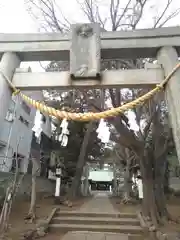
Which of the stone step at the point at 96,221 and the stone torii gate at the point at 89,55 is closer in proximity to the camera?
the stone torii gate at the point at 89,55

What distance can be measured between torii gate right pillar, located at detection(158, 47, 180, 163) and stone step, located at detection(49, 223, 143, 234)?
23.2ft

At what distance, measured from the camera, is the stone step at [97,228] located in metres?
8.79

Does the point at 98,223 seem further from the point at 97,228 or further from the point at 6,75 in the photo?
the point at 6,75

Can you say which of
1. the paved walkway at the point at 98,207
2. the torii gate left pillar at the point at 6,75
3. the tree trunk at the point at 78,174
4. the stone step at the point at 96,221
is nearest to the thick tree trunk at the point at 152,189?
the stone step at the point at 96,221

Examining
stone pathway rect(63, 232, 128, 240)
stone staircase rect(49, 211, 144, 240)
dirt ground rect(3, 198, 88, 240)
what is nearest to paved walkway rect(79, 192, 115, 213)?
stone staircase rect(49, 211, 144, 240)

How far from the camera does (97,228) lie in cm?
892

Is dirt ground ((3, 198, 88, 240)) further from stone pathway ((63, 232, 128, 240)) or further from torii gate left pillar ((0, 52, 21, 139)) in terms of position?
torii gate left pillar ((0, 52, 21, 139))

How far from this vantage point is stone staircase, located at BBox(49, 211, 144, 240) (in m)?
8.83

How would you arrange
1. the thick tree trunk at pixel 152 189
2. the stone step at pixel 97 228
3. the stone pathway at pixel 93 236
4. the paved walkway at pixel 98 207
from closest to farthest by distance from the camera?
the stone pathway at pixel 93 236 → the stone step at pixel 97 228 → the thick tree trunk at pixel 152 189 → the paved walkway at pixel 98 207

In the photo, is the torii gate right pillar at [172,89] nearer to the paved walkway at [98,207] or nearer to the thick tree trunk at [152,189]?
the thick tree trunk at [152,189]

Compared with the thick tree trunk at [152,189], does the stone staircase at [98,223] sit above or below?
below

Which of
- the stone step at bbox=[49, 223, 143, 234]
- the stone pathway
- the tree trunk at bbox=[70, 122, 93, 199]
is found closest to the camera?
the stone pathway

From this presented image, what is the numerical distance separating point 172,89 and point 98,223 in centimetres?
811

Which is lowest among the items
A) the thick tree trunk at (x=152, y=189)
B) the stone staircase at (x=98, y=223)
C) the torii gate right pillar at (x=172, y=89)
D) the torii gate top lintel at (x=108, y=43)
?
the stone staircase at (x=98, y=223)
